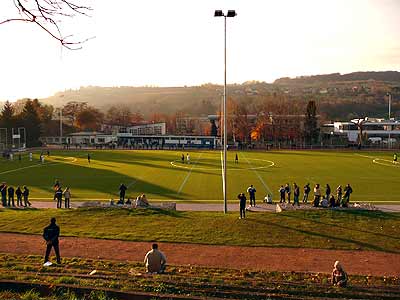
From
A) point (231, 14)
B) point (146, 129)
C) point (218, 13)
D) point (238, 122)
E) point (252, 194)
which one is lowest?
point (252, 194)

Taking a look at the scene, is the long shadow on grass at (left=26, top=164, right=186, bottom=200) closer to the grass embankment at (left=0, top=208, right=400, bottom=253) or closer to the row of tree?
the grass embankment at (left=0, top=208, right=400, bottom=253)

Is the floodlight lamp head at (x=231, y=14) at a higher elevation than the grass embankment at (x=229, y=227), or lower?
higher

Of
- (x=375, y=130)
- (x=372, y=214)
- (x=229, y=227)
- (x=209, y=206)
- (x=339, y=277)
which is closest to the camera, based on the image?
(x=339, y=277)

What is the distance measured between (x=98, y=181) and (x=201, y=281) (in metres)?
29.9

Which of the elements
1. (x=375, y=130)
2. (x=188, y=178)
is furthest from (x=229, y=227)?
(x=375, y=130)

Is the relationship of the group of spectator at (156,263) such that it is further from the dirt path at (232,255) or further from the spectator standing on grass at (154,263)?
the dirt path at (232,255)

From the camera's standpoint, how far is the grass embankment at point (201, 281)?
28.6ft

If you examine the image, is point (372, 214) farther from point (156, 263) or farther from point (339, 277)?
point (156, 263)

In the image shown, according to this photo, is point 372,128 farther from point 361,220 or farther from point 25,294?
point 25,294

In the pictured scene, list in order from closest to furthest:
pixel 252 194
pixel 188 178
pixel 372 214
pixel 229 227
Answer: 1. pixel 229 227
2. pixel 372 214
3. pixel 252 194
4. pixel 188 178

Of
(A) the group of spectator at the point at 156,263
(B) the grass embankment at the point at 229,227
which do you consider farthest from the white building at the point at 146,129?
(A) the group of spectator at the point at 156,263

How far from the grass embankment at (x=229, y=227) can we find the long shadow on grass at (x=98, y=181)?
30.4 ft

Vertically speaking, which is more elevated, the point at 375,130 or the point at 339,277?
the point at 375,130

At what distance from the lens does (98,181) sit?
3878 centimetres
